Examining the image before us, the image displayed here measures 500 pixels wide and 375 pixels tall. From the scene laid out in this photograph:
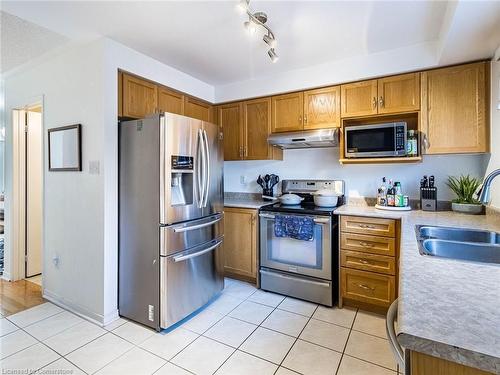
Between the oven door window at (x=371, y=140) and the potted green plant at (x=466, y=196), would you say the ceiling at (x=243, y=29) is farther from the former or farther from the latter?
the potted green plant at (x=466, y=196)

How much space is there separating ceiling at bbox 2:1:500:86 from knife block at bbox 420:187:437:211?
1.16m

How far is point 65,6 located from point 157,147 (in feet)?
3.68

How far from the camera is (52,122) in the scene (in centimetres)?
266

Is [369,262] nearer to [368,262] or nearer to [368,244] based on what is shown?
[368,262]

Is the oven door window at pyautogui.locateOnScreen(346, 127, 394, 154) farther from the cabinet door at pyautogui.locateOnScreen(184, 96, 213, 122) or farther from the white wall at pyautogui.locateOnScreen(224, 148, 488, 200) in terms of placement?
the cabinet door at pyautogui.locateOnScreen(184, 96, 213, 122)

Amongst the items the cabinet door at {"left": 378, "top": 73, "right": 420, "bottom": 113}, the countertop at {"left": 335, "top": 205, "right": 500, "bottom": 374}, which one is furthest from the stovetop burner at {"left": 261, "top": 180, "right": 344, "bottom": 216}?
the countertop at {"left": 335, "top": 205, "right": 500, "bottom": 374}

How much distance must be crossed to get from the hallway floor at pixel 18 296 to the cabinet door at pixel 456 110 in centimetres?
404

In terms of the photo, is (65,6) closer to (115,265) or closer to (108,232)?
(108,232)

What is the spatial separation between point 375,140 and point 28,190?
3.98 m

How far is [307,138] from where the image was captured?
9.33 ft

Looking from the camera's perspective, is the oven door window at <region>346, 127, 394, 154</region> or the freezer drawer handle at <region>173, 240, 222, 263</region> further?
the oven door window at <region>346, 127, 394, 154</region>

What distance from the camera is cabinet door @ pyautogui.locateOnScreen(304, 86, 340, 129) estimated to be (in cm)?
282

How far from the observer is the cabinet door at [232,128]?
11.2ft

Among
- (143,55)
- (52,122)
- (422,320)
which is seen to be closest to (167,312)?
(422,320)
